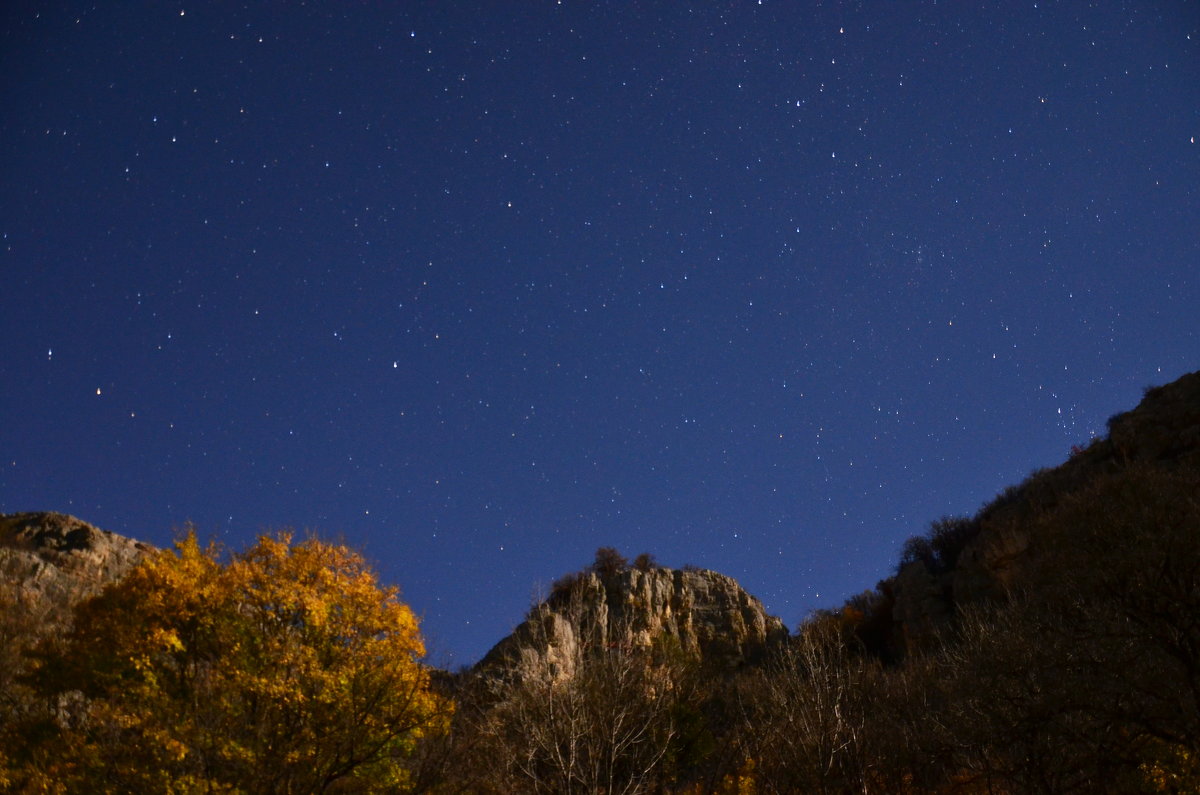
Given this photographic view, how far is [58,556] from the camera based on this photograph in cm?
5931

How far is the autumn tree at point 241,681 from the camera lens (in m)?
17.6

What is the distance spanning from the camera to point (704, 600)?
183 ft

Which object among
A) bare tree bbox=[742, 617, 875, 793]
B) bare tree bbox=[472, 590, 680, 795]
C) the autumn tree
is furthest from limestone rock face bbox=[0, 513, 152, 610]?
bare tree bbox=[742, 617, 875, 793]

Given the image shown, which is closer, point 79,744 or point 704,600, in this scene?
point 79,744

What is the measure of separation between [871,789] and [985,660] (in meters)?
8.41

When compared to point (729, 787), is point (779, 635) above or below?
above

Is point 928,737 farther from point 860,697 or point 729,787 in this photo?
point 729,787

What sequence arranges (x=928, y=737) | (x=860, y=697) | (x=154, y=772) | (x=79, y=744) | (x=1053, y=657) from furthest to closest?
1. (x=860, y=697)
2. (x=928, y=737)
3. (x=79, y=744)
4. (x=154, y=772)
5. (x=1053, y=657)

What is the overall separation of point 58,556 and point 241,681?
5160cm

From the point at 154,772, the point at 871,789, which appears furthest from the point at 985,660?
the point at 154,772

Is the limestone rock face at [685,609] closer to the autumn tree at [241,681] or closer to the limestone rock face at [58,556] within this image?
the autumn tree at [241,681]

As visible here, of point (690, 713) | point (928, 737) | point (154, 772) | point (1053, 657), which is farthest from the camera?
point (690, 713)

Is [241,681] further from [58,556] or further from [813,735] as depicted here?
[58,556]

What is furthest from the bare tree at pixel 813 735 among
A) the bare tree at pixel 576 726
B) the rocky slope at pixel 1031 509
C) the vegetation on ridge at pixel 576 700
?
the rocky slope at pixel 1031 509
